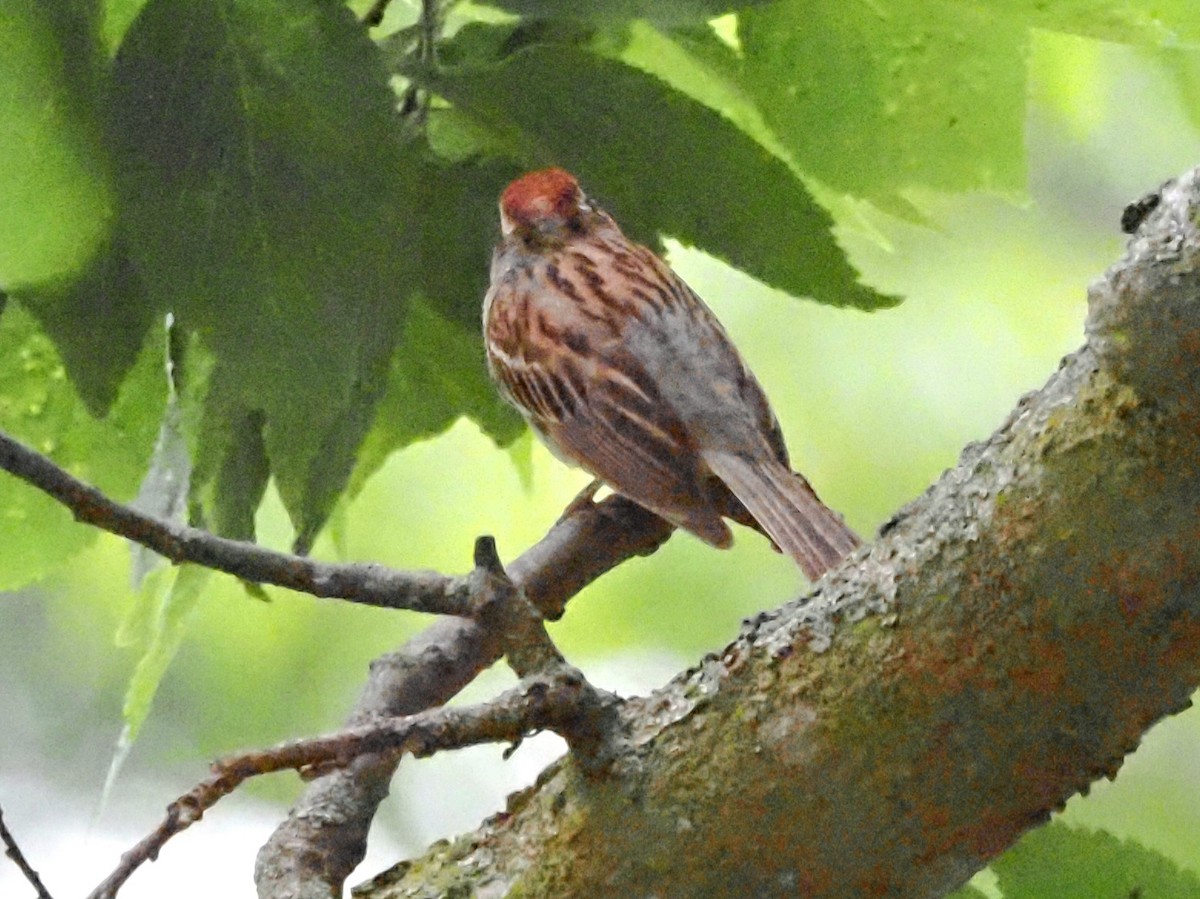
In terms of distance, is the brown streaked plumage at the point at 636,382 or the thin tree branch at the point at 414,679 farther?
the brown streaked plumage at the point at 636,382

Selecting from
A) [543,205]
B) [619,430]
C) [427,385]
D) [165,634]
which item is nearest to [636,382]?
[619,430]

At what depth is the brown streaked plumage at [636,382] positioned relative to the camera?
1.06 metres

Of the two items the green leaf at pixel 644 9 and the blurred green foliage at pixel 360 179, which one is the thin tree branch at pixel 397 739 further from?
the green leaf at pixel 644 9

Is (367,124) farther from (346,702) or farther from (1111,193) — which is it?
(346,702)

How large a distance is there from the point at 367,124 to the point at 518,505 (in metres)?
0.71

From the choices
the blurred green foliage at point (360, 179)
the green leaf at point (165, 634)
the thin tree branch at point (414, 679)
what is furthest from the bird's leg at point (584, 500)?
the green leaf at point (165, 634)

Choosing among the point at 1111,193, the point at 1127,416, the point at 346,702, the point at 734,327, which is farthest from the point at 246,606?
the point at 1127,416

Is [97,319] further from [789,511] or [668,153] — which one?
[789,511]

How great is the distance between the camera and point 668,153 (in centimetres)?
78

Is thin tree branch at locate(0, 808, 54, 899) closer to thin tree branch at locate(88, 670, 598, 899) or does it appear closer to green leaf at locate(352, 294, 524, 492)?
thin tree branch at locate(88, 670, 598, 899)

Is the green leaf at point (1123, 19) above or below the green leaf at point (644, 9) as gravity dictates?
below

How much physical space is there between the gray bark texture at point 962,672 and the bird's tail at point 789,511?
0.41 m

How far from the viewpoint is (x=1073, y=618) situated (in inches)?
18.0

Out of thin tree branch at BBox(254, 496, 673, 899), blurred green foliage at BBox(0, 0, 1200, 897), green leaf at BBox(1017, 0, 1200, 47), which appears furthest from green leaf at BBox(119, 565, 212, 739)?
green leaf at BBox(1017, 0, 1200, 47)
